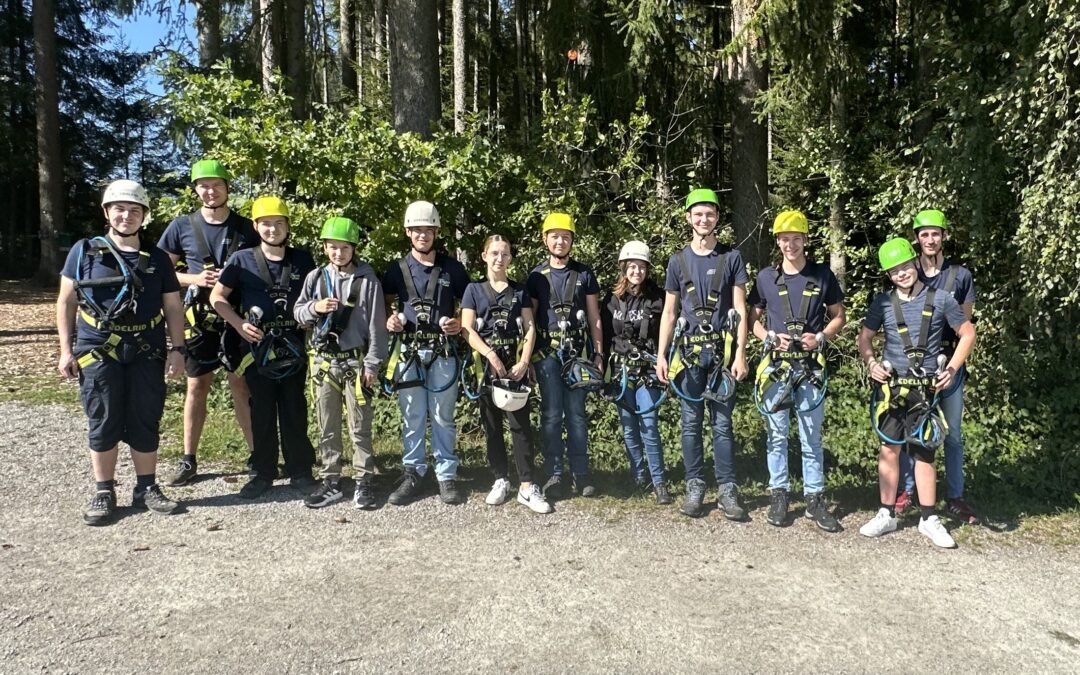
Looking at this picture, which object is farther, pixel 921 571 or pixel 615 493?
pixel 615 493

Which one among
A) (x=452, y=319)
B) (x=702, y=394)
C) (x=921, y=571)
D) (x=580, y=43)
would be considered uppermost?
(x=580, y=43)

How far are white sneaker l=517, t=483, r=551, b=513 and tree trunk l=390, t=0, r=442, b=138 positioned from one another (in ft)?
15.1

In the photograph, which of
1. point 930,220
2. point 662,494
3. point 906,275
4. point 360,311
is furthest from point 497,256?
point 930,220

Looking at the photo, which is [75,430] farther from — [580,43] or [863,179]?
[863,179]

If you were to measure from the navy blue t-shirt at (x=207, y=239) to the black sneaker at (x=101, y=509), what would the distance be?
5.92 ft

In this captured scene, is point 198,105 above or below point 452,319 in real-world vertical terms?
above

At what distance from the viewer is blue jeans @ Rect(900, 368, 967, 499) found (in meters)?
5.47

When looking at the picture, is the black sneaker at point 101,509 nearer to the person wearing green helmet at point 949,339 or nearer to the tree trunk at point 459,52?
the person wearing green helmet at point 949,339

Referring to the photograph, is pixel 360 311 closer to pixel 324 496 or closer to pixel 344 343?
pixel 344 343

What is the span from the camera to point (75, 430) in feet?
26.0

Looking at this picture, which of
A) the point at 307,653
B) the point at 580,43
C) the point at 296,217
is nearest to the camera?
the point at 307,653

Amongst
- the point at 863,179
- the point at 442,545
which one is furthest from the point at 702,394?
the point at 863,179

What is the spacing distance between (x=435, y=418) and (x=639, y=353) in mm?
1680

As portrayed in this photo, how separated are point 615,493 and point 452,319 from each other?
6.40 feet
